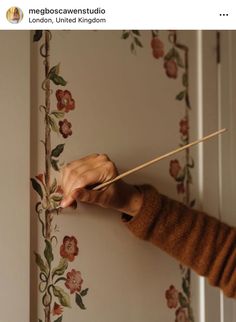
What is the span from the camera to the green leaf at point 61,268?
2.02 ft

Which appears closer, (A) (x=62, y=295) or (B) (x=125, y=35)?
(A) (x=62, y=295)

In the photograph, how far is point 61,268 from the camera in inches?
24.4

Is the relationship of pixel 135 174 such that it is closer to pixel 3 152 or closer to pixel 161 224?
pixel 161 224

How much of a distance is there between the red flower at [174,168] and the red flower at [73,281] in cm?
30

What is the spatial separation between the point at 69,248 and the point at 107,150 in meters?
0.19

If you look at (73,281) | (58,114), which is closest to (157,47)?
(58,114)

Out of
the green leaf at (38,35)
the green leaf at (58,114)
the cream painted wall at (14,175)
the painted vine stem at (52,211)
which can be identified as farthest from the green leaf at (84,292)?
the green leaf at (38,35)

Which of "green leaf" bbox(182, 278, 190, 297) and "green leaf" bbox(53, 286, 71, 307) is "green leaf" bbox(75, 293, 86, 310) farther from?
"green leaf" bbox(182, 278, 190, 297)

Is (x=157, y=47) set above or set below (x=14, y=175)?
above

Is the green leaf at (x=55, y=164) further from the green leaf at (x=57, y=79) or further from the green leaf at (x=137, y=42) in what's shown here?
the green leaf at (x=137, y=42)

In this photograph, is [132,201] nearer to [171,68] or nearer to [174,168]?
[174,168]
